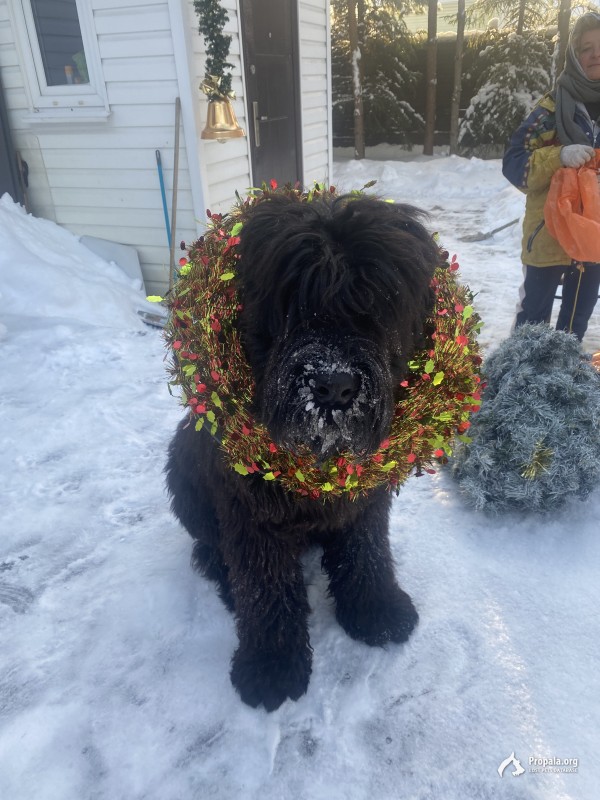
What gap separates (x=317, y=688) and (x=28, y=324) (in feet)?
12.4

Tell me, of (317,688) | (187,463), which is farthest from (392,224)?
(317,688)

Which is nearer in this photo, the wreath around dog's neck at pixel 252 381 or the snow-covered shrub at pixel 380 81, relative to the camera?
the wreath around dog's neck at pixel 252 381

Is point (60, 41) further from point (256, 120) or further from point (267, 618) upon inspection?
point (267, 618)

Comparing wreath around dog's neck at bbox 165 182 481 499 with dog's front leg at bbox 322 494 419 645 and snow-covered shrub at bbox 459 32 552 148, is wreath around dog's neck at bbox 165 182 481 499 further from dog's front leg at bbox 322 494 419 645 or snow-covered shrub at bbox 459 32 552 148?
snow-covered shrub at bbox 459 32 552 148

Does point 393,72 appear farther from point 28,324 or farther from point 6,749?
point 6,749

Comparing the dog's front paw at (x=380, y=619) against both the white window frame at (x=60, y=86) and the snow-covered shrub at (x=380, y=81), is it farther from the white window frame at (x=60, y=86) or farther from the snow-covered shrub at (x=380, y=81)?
the snow-covered shrub at (x=380, y=81)

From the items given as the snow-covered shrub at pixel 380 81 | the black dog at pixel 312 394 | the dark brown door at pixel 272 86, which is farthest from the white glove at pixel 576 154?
the snow-covered shrub at pixel 380 81

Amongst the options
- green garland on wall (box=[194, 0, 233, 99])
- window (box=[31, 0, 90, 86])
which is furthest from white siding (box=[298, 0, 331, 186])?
window (box=[31, 0, 90, 86])

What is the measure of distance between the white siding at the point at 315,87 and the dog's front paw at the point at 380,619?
6775 millimetres

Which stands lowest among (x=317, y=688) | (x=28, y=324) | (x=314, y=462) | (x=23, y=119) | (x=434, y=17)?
(x=317, y=688)

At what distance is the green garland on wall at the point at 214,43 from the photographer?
4.71 m

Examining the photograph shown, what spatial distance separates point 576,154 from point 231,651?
319cm

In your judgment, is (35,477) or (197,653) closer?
(197,653)

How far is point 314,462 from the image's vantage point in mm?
1716
